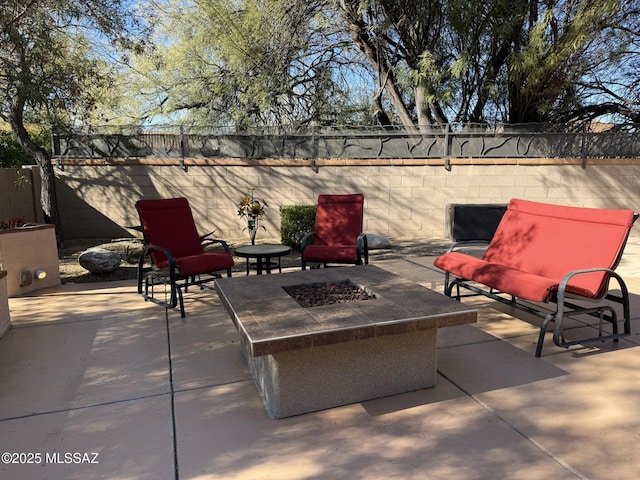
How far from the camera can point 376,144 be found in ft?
29.5

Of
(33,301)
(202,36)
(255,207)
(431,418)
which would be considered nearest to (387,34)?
(202,36)

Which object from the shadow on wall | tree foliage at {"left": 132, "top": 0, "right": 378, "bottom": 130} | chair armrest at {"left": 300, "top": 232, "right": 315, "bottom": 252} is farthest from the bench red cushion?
the shadow on wall

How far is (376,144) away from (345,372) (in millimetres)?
7055

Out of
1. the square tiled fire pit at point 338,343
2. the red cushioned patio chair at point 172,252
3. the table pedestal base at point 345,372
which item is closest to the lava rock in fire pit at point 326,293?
the square tiled fire pit at point 338,343

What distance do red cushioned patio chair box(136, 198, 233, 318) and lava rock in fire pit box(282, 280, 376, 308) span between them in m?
1.39

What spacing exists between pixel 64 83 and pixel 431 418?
6420 millimetres

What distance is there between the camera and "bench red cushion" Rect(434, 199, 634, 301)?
3.34 metres

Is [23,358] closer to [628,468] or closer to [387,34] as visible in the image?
[628,468]

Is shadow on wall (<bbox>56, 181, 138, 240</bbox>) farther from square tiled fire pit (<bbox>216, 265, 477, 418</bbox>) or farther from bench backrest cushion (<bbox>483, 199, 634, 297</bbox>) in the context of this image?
bench backrest cushion (<bbox>483, 199, 634, 297</bbox>)

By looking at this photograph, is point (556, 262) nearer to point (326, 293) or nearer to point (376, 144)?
point (326, 293)

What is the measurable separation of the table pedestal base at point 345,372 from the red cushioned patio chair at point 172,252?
1720 mm

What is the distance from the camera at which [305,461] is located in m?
2.07

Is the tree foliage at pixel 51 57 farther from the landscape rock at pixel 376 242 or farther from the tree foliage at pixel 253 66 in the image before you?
the landscape rock at pixel 376 242

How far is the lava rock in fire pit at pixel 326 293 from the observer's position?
3008mm
